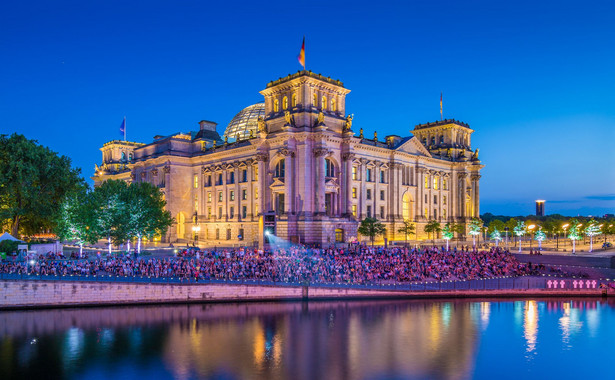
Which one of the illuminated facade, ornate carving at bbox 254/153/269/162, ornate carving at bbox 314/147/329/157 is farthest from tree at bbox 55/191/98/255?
ornate carving at bbox 314/147/329/157

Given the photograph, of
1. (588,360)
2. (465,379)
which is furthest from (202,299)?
(588,360)

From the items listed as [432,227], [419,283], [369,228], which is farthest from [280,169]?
[419,283]

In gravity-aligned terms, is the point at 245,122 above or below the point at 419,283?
above

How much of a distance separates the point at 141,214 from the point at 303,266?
786 inches

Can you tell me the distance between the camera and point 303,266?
4241cm

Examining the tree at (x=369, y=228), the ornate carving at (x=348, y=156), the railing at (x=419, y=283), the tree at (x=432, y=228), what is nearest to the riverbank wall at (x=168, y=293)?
the railing at (x=419, y=283)

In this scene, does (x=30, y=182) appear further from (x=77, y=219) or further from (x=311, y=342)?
(x=311, y=342)

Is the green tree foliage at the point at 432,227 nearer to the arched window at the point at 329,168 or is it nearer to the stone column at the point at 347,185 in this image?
the stone column at the point at 347,185

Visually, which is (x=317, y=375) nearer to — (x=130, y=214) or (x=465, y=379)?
(x=465, y=379)

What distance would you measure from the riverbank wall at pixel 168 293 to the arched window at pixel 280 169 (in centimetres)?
2857

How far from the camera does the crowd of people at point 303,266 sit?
38656 mm

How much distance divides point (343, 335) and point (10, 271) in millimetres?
25093

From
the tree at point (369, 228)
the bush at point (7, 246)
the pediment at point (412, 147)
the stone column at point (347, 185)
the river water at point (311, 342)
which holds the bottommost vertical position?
the river water at point (311, 342)

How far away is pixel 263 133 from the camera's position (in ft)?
223
